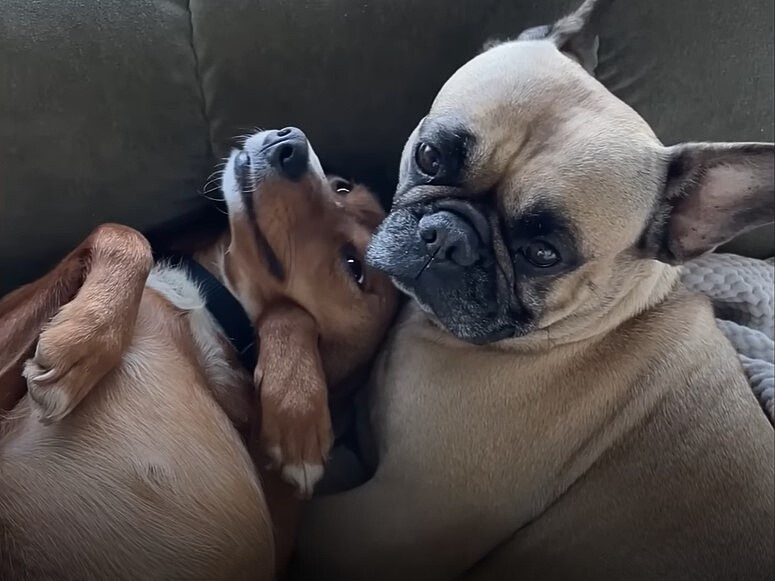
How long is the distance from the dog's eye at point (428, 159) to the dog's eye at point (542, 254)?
204 mm

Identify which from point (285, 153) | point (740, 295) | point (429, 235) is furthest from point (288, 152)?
point (740, 295)

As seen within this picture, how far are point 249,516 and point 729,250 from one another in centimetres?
124

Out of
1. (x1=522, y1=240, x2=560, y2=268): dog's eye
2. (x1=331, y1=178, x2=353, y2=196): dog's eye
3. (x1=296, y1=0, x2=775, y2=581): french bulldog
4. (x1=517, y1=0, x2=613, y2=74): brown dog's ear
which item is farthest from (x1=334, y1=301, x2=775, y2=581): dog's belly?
(x1=517, y1=0, x2=613, y2=74): brown dog's ear

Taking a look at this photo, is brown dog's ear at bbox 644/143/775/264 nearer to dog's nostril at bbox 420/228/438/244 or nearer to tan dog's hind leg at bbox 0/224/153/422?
dog's nostril at bbox 420/228/438/244

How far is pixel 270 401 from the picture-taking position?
1391 millimetres

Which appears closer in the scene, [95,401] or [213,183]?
[95,401]

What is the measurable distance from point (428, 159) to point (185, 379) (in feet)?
1.70

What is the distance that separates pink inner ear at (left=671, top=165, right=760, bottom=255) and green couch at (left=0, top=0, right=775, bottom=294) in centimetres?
41

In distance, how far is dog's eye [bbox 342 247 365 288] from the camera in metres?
1.56

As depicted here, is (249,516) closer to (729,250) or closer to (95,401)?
(95,401)

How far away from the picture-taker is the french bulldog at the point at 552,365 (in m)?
1.34

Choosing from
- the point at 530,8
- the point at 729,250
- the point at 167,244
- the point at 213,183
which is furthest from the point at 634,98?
the point at 167,244

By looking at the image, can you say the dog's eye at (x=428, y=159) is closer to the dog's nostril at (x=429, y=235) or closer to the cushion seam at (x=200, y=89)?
the dog's nostril at (x=429, y=235)

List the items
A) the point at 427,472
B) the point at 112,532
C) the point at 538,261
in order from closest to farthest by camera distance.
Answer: the point at 112,532 → the point at 538,261 → the point at 427,472
